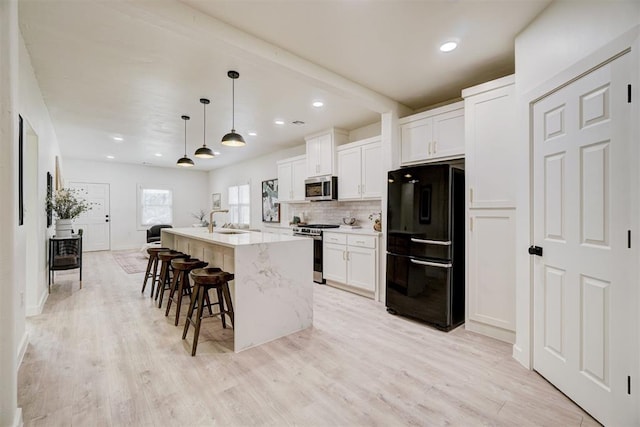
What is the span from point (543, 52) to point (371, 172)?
97.4 inches

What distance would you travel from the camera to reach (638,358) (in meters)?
1.47

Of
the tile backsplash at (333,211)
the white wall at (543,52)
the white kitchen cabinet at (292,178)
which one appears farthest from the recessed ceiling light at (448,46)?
the white kitchen cabinet at (292,178)

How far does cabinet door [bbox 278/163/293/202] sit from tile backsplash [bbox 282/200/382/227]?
418mm

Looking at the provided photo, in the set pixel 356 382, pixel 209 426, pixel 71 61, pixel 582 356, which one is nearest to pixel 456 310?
pixel 582 356

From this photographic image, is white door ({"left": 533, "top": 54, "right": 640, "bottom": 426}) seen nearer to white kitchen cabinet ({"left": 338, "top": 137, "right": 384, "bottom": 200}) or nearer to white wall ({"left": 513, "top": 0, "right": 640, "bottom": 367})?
white wall ({"left": 513, "top": 0, "right": 640, "bottom": 367})

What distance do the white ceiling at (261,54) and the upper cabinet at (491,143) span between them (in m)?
0.37

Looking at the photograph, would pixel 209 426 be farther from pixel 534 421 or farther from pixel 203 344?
pixel 534 421

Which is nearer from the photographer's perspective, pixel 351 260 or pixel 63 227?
pixel 351 260

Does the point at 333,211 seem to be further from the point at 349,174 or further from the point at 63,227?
the point at 63,227

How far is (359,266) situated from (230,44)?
3.07 m

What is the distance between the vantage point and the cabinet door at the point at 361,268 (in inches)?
157

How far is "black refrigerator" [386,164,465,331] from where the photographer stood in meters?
2.94

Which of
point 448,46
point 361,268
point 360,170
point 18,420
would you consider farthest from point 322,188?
point 18,420

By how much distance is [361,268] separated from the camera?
414cm
